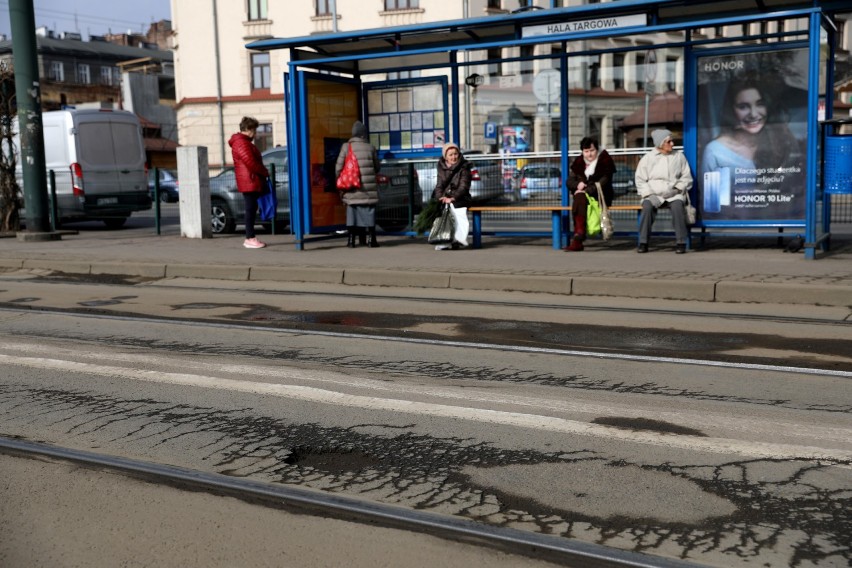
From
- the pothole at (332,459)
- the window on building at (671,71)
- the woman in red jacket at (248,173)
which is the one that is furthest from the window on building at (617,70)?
the pothole at (332,459)

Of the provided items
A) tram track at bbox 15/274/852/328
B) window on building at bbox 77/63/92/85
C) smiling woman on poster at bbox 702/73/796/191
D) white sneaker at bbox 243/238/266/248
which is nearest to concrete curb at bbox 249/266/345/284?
tram track at bbox 15/274/852/328

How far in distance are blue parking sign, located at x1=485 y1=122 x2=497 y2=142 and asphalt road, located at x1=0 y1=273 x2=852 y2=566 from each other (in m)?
15.7

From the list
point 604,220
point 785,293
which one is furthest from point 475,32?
point 785,293

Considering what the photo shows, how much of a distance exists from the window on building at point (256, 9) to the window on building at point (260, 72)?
6.71ft

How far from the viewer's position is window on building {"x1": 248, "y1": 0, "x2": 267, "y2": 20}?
5278cm

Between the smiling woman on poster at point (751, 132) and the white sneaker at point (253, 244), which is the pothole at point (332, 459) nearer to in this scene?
the smiling woman on poster at point (751, 132)

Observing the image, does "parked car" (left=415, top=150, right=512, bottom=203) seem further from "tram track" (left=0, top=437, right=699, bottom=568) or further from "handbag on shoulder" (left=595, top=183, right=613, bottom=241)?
"tram track" (left=0, top=437, right=699, bottom=568)

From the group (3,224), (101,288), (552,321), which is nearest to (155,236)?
(3,224)

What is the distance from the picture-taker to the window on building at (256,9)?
173ft

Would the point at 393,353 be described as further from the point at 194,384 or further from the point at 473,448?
the point at 473,448

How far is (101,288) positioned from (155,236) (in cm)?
670

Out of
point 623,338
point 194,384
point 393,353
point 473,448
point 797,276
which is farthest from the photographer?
point 797,276

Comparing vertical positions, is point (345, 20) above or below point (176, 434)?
above

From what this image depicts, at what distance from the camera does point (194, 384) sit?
6.20 m
